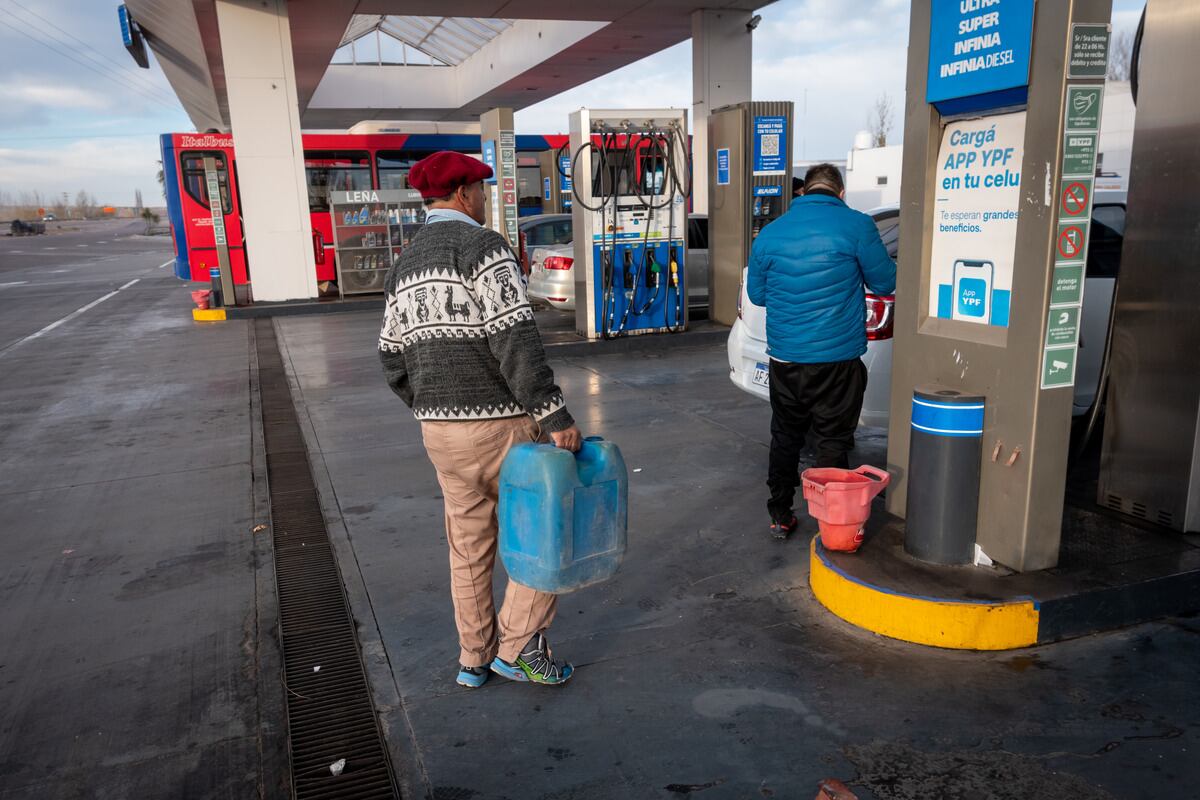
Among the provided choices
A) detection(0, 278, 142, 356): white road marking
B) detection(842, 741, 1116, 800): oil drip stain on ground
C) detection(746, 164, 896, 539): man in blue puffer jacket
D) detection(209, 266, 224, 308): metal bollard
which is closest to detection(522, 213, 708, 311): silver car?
detection(209, 266, 224, 308): metal bollard

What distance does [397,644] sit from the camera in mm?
3541

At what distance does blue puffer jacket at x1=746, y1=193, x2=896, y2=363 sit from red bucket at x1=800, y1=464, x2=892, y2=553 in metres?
0.69

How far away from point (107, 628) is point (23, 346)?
10505mm

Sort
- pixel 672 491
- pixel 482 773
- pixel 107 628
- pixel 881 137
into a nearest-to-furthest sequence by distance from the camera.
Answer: pixel 482 773, pixel 107 628, pixel 672 491, pixel 881 137

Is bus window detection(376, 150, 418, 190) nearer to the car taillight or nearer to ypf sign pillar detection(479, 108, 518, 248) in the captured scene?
ypf sign pillar detection(479, 108, 518, 248)

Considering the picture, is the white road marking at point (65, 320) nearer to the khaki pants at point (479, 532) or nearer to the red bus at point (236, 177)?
the red bus at point (236, 177)

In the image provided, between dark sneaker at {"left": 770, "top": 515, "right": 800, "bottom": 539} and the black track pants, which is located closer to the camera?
the black track pants

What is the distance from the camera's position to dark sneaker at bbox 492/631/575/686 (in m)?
3.14

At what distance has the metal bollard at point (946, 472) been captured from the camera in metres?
3.62

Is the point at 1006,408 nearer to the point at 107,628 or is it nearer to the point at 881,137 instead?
the point at 107,628

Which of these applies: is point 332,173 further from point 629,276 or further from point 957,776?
point 957,776

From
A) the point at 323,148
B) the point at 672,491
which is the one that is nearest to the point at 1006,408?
the point at 672,491

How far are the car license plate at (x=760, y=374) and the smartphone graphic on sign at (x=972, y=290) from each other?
1.73 m

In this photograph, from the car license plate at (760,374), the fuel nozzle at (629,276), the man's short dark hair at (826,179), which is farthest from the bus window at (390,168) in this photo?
the man's short dark hair at (826,179)
